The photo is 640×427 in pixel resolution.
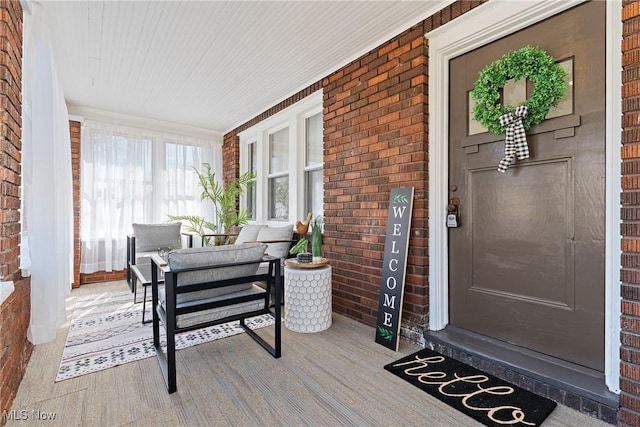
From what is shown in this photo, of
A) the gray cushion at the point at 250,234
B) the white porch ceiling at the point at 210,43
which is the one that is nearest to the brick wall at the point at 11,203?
the white porch ceiling at the point at 210,43

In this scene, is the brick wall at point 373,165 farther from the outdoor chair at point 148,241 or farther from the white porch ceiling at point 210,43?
the outdoor chair at point 148,241

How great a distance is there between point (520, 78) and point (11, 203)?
331cm

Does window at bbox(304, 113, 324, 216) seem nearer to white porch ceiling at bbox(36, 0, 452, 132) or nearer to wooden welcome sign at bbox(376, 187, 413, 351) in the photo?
white porch ceiling at bbox(36, 0, 452, 132)

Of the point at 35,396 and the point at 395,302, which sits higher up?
the point at 395,302

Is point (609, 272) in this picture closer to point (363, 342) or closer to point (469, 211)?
point (469, 211)

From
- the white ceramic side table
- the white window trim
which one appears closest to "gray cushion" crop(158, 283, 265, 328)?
the white ceramic side table

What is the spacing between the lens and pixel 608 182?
5.39 ft

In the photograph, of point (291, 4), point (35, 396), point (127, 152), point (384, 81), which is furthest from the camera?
point (127, 152)

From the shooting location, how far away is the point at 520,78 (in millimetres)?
2012

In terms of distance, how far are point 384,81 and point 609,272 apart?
2.10 m

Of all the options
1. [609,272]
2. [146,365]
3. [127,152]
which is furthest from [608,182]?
[127,152]

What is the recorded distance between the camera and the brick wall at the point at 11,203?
5.22 feet

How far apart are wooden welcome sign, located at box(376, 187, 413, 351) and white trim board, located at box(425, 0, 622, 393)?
0.70 ft

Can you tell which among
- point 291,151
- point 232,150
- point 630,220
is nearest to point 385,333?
point 630,220
